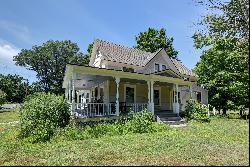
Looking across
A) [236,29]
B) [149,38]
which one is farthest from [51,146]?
[149,38]

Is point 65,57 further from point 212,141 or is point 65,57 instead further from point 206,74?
point 212,141

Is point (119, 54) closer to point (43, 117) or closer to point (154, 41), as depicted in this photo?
point (43, 117)

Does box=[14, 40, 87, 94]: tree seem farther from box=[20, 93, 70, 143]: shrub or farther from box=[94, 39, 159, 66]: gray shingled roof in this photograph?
box=[20, 93, 70, 143]: shrub

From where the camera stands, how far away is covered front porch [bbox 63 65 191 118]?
19.6 metres

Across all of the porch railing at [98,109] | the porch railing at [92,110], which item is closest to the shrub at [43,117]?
the porch railing at [98,109]

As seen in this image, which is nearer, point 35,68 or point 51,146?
point 51,146

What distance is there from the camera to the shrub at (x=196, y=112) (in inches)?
921

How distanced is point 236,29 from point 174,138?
222 inches

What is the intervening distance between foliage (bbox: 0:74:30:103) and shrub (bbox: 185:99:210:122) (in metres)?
57.1

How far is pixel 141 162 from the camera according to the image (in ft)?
29.3

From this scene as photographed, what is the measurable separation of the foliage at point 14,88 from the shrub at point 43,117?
58.7 m

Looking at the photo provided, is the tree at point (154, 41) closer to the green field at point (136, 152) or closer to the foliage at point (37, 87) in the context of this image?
the foliage at point (37, 87)

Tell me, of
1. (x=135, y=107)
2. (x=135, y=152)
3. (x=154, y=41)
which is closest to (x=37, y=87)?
(x=154, y=41)

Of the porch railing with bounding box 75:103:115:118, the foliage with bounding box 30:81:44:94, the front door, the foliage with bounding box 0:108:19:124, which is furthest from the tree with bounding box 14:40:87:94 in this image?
the porch railing with bounding box 75:103:115:118
